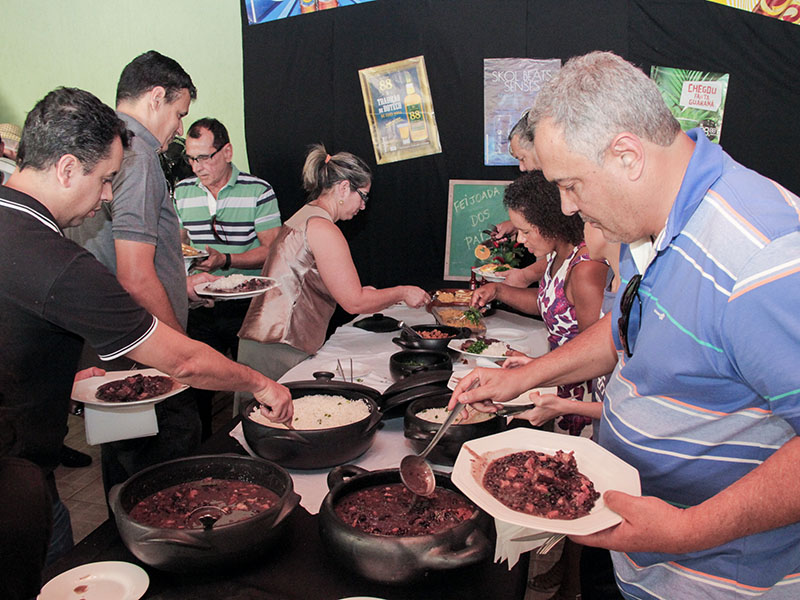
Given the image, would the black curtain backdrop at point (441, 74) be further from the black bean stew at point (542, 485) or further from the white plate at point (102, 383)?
the black bean stew at point (542, 485)

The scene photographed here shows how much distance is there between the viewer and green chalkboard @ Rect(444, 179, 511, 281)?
15.1ft

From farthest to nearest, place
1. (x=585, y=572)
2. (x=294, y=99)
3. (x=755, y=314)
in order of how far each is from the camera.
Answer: (x=294, y=99)
(x=585, y=572)
(x=755, y=314)

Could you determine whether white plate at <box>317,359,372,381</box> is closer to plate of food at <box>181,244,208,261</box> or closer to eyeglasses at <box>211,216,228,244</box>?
plate of food at <box>181,244,208,261</box>

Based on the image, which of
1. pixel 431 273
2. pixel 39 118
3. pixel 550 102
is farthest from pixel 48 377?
pixel 431 273

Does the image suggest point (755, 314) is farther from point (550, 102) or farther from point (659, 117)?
point (550, 102)

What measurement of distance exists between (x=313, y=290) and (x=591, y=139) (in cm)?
208

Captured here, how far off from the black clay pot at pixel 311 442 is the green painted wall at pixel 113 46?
4048mm

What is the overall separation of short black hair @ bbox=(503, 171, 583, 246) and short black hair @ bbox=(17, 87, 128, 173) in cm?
167

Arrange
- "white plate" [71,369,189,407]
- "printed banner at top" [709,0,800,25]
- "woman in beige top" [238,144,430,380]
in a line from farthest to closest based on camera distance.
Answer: "printed banner at top" [709,0,800,25] < "woman in beige top" [238,144,430,380] < "white plate" [71,369,189,407]

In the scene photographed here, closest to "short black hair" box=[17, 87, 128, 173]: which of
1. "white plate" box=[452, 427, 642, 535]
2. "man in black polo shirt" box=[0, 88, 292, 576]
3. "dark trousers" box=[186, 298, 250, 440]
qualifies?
"man in black polo shirt" box=[0, 88, 292, 576]

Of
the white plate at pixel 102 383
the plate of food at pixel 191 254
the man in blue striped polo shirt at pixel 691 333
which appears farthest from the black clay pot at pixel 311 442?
the plate of food at pixel 191 254

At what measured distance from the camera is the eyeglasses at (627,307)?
1.26 meters

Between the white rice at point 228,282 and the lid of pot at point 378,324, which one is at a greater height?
the white rice at point 228,282

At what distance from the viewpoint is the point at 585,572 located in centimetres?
166
